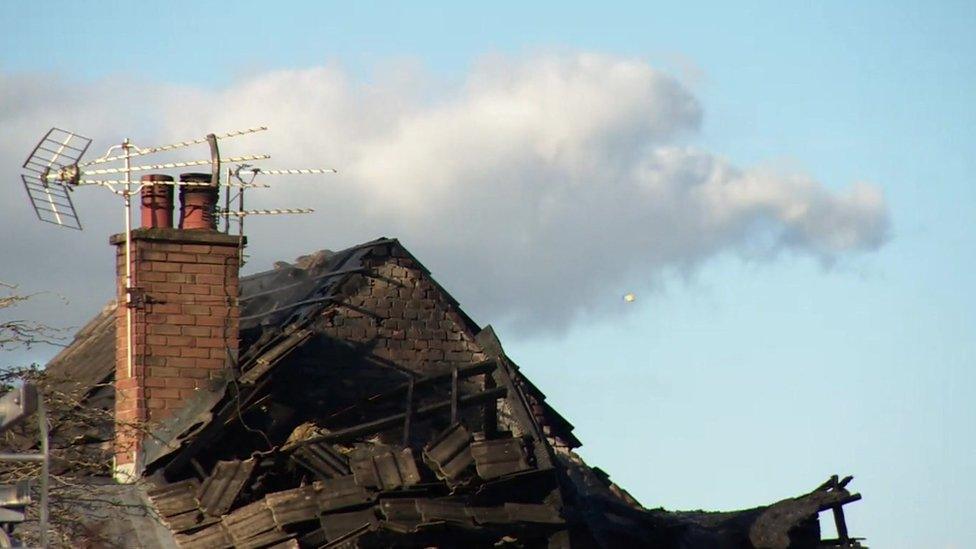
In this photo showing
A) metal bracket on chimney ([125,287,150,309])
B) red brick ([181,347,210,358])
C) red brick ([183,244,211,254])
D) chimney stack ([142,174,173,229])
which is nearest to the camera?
metal bracket on chimney ([125,287,150,309])

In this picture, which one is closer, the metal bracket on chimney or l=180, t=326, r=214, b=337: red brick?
the metal bracket on chimney

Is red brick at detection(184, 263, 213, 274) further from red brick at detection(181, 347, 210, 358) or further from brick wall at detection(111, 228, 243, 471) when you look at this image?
red brick at detection(181, 347, 210, 358)

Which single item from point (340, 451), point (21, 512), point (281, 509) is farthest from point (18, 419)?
point (340, 451)

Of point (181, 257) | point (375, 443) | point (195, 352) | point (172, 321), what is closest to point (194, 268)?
point (181, 257)

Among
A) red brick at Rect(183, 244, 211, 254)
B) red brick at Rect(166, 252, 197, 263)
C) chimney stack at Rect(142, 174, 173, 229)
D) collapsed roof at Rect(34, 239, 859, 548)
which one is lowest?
collapsed roof at Rect(34, 239, 859, 548)

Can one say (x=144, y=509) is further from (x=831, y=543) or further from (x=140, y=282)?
(x=831, y=543)

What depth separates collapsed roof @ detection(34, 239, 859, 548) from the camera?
13.2 metres

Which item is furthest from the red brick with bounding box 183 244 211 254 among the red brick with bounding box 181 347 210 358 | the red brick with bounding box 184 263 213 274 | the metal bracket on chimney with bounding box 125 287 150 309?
the red brick with bounding box 181 347 210 358

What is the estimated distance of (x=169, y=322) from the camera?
14.6m

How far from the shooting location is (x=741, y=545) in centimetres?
1559

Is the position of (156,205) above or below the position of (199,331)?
above

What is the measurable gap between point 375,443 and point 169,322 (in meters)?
2.11

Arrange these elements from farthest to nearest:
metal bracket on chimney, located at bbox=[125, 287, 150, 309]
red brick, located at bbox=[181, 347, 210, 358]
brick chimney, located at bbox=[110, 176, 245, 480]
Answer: red brick, located at bbox=[181, 347, 210, 358] < metal bracket on chimney, located at bbox=[125, 287, 150, 309] < brick chimney, located at bbox=[110, 176, 245, 480]

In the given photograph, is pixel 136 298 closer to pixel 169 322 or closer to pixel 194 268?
pixel 169 322
